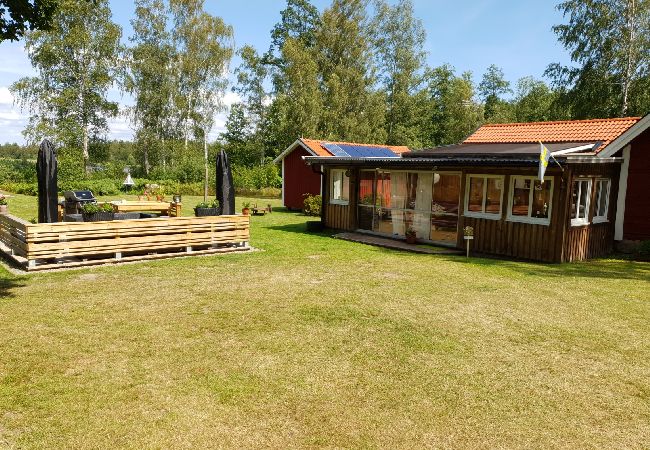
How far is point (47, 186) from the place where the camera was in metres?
11.0

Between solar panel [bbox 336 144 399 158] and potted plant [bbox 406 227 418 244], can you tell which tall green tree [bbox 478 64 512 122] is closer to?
solar panel [bbox 336 144 399 158]

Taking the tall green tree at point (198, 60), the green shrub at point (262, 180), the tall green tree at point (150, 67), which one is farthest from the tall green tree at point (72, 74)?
the green shrub at point (262, 180)

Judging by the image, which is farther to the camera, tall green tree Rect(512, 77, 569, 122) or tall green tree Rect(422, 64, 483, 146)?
tall green tree Rect(512, 77, 569, 122)

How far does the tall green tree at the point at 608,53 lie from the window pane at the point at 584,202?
15.9 metres

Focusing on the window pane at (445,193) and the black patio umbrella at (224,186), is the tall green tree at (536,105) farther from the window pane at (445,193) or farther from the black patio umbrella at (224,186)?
the black patio umbrella at (224,186)

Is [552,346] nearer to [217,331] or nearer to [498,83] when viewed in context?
[217,331]

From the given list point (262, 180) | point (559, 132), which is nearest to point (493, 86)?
point (262, 180)

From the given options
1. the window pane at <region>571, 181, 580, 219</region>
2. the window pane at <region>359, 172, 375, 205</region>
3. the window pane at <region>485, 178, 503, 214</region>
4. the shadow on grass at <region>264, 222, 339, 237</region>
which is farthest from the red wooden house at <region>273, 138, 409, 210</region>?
the window pane at <region>571, 181, 580, 219</region>

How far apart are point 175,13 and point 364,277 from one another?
37128 mm

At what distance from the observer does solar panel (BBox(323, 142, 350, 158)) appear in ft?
74.5

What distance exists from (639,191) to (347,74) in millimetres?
27710

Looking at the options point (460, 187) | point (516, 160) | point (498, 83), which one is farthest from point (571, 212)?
point (498, 83)

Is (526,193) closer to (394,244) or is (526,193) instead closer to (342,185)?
(394,244)

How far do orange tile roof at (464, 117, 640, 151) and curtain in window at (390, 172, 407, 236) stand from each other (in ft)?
14.6
